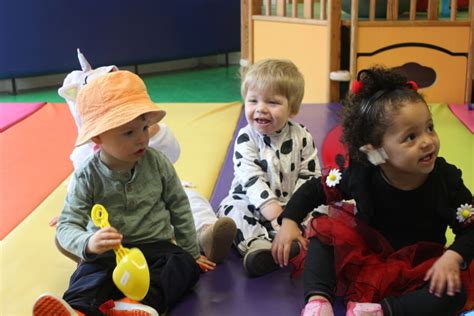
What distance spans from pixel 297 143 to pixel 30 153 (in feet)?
3.69

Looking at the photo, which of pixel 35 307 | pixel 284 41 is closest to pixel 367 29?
pixel 284 41

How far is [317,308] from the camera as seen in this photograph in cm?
111

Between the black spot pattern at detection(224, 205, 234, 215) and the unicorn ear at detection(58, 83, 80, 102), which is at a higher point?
the unicorn ear at detection(58, 83, 80, 102)

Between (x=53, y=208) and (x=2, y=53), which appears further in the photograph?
(x=2, y=53)

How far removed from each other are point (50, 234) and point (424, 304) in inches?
38.1

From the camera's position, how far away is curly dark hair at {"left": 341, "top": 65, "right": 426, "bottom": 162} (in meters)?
1.15

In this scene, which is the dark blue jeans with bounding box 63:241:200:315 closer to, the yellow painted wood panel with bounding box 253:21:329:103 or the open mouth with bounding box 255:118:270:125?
the open mouth with bounding box 255:118:270:125

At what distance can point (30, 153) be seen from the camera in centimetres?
219

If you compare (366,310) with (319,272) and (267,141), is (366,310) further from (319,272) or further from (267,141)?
(267,141)

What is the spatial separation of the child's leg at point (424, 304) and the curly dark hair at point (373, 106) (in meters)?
0.29

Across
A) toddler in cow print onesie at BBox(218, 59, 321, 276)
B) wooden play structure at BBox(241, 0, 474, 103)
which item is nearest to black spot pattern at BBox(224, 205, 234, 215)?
toddler in cow print onesie at BBox(218, 59, 321, 276)

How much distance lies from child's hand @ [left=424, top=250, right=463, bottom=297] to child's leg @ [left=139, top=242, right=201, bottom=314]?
47 centimetres

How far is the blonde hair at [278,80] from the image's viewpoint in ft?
4.90

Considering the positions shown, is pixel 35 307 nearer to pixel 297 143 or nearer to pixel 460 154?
pixel 297 143
